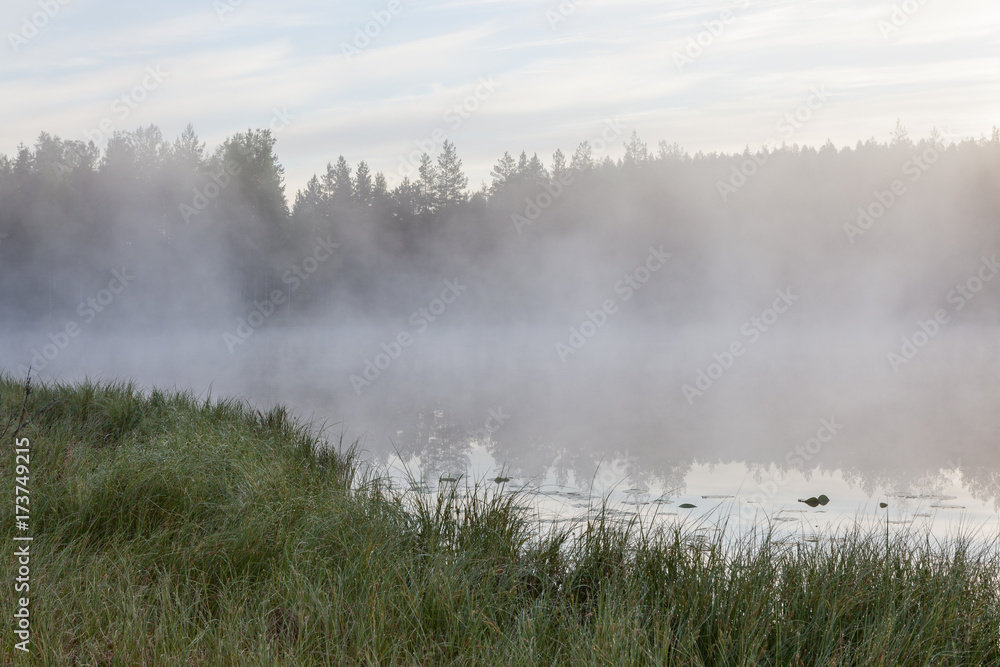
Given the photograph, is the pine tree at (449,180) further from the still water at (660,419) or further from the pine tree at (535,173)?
the still water at (660,419)

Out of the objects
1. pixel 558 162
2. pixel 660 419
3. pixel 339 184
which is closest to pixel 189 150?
pixel 339 184

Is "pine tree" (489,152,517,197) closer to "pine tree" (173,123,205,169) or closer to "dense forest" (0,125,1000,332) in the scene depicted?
"dense forest" (0,125,1000,332)


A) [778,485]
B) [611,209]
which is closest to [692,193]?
[611,209]

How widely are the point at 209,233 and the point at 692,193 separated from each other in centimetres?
3610

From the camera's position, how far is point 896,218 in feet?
186

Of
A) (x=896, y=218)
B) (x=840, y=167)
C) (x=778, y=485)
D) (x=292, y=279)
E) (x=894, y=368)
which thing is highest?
(x=840, y=167)

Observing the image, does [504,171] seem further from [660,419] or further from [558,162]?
[660,419]

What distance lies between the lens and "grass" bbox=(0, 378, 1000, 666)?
9.62 ft

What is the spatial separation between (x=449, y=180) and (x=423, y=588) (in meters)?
54.1

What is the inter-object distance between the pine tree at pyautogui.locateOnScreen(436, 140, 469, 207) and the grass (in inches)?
2025

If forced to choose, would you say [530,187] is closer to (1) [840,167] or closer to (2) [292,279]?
(2) [292,279]

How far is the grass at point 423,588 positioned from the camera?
293 cm

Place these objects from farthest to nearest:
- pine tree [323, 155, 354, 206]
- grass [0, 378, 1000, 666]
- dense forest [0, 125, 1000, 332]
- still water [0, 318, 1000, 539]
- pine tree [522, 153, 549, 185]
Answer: pine tree [522, 153, 549, 185]
pine tree [323, 155, 354, 206]
dense forest [0, 125, 1000, 332]
still water [0, 318, 1000, 539]
grass [0, 378, 1000, 666]

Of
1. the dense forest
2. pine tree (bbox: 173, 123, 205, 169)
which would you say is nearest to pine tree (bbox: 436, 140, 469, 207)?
the dense forest
